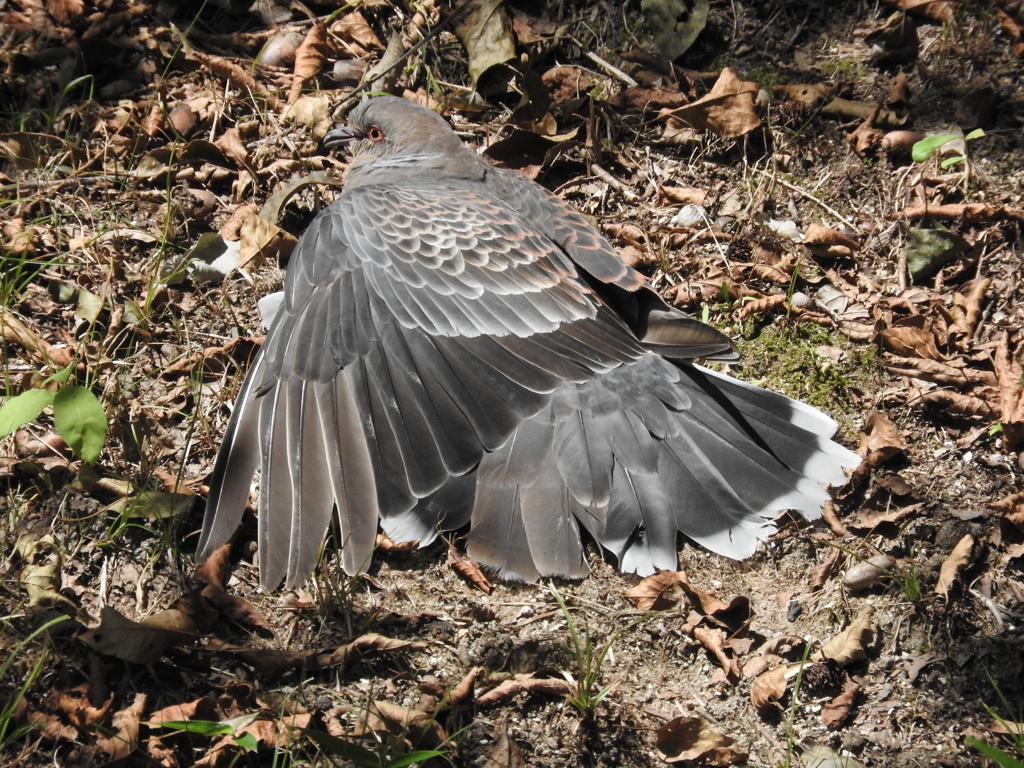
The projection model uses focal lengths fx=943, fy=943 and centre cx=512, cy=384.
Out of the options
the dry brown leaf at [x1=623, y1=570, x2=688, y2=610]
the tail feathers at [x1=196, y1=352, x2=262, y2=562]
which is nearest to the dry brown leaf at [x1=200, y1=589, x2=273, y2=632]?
the tail feathers at [x1=196, y1=352, x2=262, y2=562]

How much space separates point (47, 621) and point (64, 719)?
13.8 inches

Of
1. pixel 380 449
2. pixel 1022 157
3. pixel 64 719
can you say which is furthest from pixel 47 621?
pixel 1022 157

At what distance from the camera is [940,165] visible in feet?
14.7

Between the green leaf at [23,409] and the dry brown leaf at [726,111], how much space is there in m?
3.22

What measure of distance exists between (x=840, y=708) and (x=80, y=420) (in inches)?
104

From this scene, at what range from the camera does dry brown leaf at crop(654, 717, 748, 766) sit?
9.36 feet

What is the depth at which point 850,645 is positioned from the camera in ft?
10.1

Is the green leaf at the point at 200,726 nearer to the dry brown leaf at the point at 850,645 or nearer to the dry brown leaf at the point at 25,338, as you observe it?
the dry brown leaf at the point at 25,338

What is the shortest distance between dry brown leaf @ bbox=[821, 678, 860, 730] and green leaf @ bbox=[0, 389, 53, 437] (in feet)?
8.78

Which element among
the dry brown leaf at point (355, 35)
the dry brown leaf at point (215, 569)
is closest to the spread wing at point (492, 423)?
the dry brown leaf at point (215, 569)

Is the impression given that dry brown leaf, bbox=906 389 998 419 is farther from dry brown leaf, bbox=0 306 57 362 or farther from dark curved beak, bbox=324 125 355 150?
dry brown leaf, bbox=0 306 57 362

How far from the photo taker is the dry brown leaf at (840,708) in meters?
2.96

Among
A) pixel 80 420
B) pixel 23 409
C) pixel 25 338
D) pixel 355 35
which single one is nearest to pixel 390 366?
pixel 80 420

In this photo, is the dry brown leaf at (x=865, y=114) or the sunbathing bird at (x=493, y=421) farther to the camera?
the dry brown leaf at (x=865, y=114)
